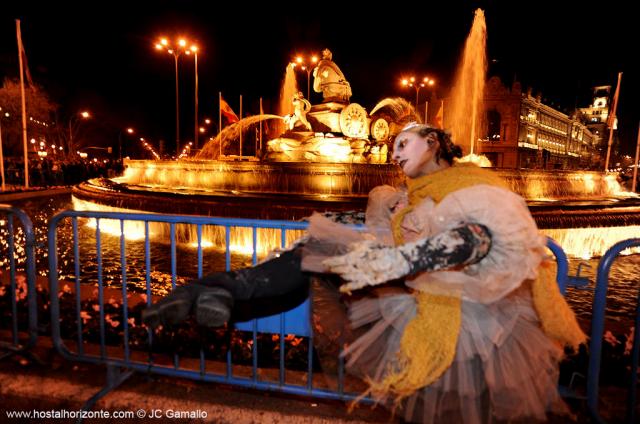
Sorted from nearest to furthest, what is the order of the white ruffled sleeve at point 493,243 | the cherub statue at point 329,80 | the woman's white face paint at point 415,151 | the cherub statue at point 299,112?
1. the white ruffled sleeve at point 493,243
2. the woman's white face paint at point 415,151
3. the cherub statue at point 299,112
4. the cherub statue at point 329,80

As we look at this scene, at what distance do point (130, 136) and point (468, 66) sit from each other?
195 feet

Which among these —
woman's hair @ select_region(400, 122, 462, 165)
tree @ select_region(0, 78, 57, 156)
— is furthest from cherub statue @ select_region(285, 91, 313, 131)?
tree @ select_region(0, 78, 57, 156)

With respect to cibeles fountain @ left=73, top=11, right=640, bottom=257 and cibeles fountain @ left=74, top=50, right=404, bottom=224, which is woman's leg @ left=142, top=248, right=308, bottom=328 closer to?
cibeles fountain @ left=73, top=11, right=640, bottom=257

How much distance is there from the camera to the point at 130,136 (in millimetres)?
68812

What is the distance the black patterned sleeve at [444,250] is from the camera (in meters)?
1.66

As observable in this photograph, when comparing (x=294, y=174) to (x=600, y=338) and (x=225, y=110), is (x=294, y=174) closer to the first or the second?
(x=600, y=338)

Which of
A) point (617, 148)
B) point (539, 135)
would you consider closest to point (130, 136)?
point (539, 135)

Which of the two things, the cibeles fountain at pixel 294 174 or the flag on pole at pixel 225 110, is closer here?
the cibeles fountain at pixel 294 174

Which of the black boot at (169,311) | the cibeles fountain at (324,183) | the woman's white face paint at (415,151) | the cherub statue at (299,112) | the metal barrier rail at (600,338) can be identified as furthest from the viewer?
the cherub statue at (299,112)

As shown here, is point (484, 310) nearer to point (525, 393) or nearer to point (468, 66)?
point (525, 393)

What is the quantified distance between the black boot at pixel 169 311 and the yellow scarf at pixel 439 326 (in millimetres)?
984

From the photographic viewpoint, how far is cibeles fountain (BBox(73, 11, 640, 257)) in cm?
914

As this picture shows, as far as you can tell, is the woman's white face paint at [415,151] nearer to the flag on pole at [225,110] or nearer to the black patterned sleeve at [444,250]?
the black patterned sleeve at [444,250]

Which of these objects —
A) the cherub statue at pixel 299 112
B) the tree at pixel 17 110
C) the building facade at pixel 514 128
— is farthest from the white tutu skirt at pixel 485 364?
the building facade at pixel 514 128
